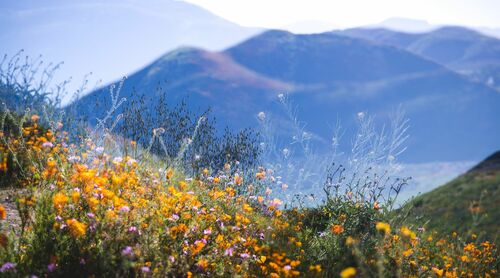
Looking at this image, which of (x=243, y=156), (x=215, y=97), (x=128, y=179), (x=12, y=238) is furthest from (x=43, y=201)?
(x=215, y=97)

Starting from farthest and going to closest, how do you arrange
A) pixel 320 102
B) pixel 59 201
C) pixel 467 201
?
pixel 320 102
pixel 467 201
pixel 59 201

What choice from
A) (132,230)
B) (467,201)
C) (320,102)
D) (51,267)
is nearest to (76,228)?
(51,267)

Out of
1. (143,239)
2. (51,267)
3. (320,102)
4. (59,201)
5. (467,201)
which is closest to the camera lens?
(51,267)

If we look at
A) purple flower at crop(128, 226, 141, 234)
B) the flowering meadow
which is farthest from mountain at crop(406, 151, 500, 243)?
purple flower at crop(128, 226, 141, 234)

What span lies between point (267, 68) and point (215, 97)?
111ft

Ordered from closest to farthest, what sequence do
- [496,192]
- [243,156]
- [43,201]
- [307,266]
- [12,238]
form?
[12,238] → [43,201] → [307,266] → [243,156] → [496,192]

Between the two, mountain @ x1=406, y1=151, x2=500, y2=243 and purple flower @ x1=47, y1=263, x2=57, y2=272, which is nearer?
purple flower @ x1=47, y1=263, x2=57, y2=272

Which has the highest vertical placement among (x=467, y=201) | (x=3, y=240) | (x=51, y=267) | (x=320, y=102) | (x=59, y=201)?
(x=59, y=201)

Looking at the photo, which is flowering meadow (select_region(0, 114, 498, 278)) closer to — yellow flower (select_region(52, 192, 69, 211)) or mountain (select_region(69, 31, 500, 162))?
yellow flower (select_region(52, 192, 69, 211))

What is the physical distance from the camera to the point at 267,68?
650ft

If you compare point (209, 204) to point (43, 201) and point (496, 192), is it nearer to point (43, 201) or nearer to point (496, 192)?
point (43, 201)

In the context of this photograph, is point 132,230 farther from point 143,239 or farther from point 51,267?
point 51,267

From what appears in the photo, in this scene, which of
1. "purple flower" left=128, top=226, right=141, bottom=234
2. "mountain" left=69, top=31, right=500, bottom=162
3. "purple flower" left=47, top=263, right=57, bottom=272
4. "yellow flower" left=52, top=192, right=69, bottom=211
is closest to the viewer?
"purple flower" left=47, top=263, right=57, bottom=272

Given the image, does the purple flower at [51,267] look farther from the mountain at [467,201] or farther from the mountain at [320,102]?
the mountain at [320,102]
